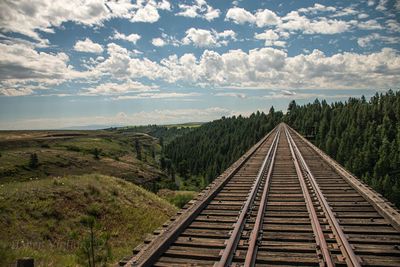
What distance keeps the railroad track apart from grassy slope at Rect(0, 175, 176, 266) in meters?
4.42

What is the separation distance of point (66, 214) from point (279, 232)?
1139 centimetres

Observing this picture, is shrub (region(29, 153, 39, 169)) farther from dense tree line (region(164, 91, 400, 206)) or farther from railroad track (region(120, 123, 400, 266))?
railroad track (region(120, 123, 400, 266))

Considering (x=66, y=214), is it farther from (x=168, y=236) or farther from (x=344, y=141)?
(x=344, y=141)

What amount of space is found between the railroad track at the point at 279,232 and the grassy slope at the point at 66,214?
442 centimetres

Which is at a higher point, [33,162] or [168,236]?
[168,236]

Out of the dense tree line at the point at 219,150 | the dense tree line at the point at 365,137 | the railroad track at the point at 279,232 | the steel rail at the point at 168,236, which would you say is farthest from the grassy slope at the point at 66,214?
the dense tree line at the point at 219,150

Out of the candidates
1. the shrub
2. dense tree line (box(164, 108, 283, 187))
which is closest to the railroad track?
the shrub

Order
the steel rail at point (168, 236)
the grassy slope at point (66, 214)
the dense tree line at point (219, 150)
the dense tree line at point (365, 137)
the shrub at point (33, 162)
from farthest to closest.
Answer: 1. the dense tree line at point (219, 150)
2. the dense tree line at point (365, 137)
3. the shrub at point (33, 162)
4. the grassy slope at point (66, 214)
5. the steel rail at point (168, 236)

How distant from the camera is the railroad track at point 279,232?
17.3ft

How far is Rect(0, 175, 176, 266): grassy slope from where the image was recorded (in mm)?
11367

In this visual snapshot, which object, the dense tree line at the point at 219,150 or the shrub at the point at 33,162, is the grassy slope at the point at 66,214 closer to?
the shrub at the point at 33,162

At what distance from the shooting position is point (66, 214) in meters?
14.8

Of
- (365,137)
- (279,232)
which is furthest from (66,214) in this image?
(365,137)

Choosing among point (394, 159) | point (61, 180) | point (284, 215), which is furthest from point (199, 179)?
point (284, 215)
